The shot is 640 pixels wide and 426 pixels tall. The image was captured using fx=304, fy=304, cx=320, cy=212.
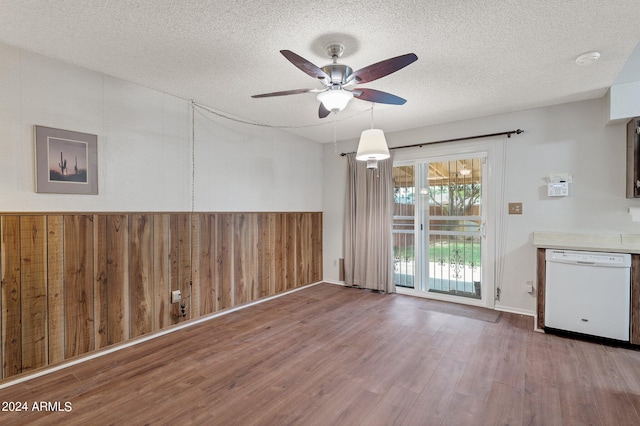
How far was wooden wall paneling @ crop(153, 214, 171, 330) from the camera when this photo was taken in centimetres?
321

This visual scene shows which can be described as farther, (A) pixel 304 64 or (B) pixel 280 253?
(B) pixel 280 253

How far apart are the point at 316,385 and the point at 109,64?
317 centimetres

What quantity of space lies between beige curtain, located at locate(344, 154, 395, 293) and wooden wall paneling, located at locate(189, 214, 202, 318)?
100 inches

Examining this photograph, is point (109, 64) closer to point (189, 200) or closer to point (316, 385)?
point (189, 200)

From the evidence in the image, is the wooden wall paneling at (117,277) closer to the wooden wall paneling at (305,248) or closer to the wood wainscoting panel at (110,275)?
the wood wainscoting panel at (110,275)

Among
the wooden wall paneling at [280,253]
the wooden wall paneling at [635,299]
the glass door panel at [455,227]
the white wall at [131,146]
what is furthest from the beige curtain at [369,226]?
the wooden wall paneling at [635,299]

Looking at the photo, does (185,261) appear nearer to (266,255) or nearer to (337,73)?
(266,255)

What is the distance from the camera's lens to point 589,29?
6.94 ft

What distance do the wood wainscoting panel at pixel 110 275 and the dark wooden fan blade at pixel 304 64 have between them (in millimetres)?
2255

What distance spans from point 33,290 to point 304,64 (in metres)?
2.73

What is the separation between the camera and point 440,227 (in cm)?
450

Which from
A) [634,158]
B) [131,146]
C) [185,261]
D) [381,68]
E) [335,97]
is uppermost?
[381,68]

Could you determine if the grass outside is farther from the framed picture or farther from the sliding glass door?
the framed picture

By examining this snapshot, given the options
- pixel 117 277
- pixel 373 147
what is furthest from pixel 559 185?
pixel 117 277
